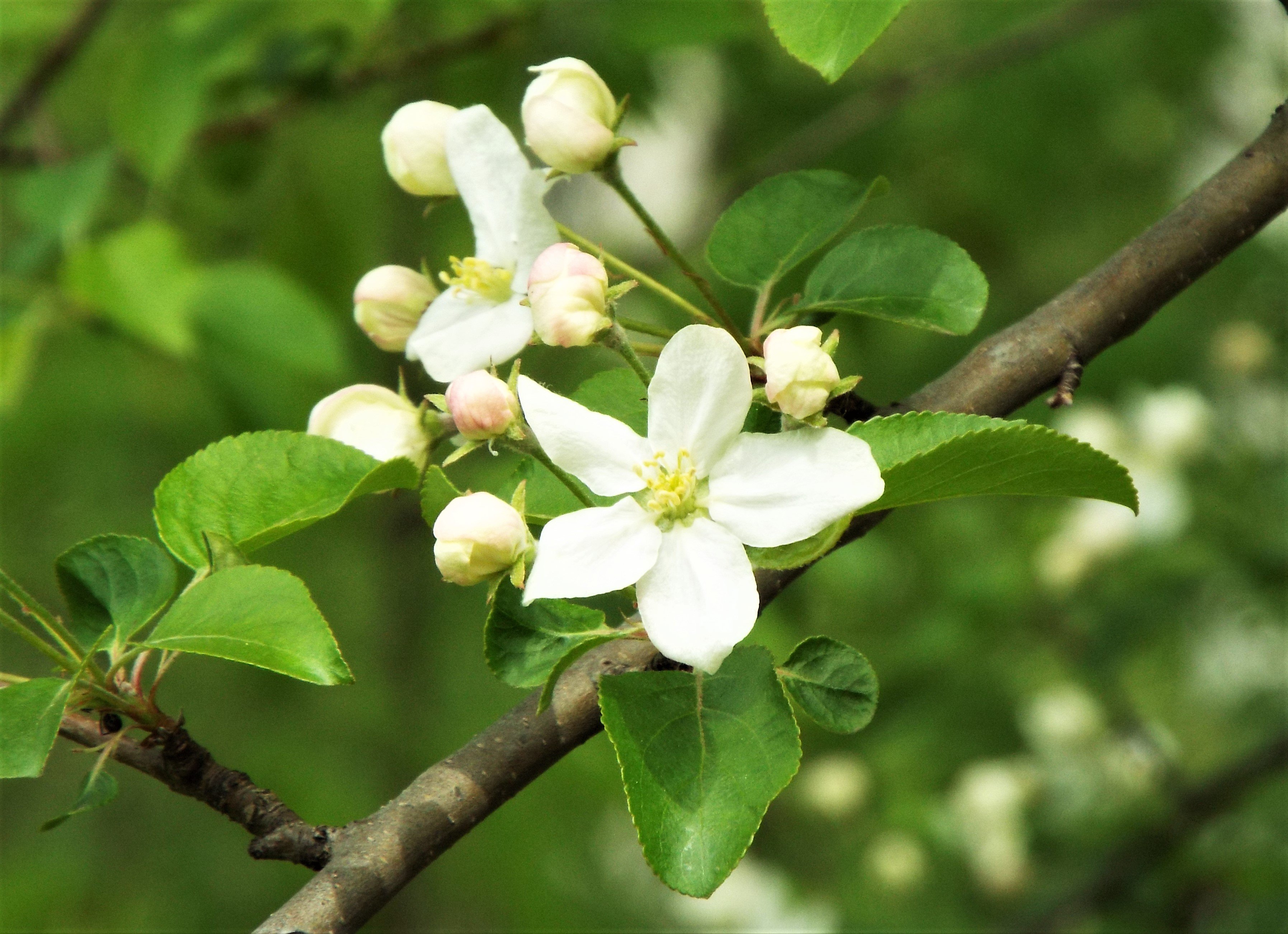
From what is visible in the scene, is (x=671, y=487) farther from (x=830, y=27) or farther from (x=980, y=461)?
(x=830, y=27)

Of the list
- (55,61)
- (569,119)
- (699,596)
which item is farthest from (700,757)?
(55,61)

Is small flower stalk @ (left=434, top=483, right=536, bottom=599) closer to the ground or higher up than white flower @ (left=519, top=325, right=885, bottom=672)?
higher up

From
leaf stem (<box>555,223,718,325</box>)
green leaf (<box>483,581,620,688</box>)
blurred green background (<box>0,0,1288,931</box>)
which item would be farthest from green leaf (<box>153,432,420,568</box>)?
blurred green background (<box>0,0,1288,931</box>)

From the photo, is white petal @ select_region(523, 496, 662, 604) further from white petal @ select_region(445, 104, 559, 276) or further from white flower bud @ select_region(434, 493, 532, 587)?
white petal @ select_region(445, 104, 559, 276)

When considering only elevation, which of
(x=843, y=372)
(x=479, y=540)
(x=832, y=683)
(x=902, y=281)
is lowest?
(x=843, y=372)

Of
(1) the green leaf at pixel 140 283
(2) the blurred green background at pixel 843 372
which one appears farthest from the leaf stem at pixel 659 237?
(1) the green leaf at pixel 140 283

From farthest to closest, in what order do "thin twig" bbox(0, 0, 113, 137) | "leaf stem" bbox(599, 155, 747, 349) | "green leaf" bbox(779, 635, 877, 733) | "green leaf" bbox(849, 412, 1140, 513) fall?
1. "thin twig" bbox(0, 0, 113, 137)
2. "leaf stem" bbox(599, 155, 747, 349)
3. "green leaf" bbox(779, 635, 877, 733)
4. "green leaf" bbox(849, 412, 1140, 513)

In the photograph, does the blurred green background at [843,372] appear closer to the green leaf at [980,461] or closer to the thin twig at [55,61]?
the thin twig at [55,61]
